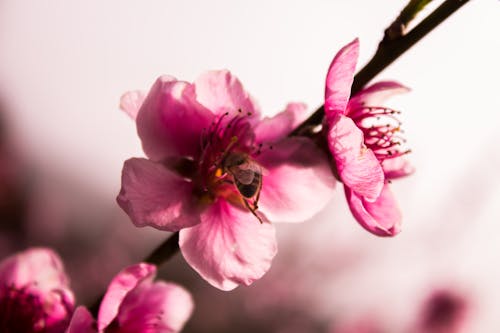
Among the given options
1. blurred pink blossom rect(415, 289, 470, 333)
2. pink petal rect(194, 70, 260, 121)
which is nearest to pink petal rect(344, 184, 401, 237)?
pink petal rect(194, 70, 260, 121)

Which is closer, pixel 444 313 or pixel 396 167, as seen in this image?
pixel 396 167

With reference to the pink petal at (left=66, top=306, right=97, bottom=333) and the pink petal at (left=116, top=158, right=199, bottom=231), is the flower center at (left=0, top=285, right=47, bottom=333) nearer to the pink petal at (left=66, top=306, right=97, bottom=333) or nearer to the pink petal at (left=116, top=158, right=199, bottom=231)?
the pink petal at (left=66, top=306, right=97, bottom=333)

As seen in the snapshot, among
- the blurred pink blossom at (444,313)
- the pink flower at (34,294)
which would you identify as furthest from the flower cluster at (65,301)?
the blurred pink blossom at (444,313)

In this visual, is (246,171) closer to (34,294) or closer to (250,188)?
(250,188)

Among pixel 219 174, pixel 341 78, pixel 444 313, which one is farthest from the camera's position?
pixel 444 313

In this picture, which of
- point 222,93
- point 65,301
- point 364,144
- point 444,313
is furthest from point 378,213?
point 444,313

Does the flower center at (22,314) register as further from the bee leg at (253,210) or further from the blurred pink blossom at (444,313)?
the blurred pink blossom at (444,313)

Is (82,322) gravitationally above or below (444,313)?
above
